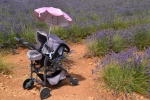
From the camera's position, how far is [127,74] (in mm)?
3668

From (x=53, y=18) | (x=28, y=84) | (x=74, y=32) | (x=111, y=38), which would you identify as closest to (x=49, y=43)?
(x=53, y=18)

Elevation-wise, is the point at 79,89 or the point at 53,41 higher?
the point at 53,41

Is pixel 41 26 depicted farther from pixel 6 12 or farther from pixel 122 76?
pixel 122 76

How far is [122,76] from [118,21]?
444cm

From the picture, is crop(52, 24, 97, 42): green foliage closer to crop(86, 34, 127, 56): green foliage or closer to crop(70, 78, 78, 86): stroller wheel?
crop(86, 34, 127, 56): green foliage

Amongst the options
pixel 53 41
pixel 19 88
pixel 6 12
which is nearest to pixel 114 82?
pixel 53 41

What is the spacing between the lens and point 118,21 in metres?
7.88

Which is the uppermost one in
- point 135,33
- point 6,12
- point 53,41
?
point 53,41

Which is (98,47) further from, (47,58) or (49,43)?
(47,58)

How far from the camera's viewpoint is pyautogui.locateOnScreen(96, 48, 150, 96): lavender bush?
A: 12.0 ft

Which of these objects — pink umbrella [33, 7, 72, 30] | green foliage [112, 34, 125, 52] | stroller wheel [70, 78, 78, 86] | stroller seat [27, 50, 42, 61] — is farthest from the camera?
green foliage [112, 34, 125, 52]

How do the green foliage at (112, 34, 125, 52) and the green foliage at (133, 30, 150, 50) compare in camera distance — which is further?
the green foliage at (133, 30, 150, 50)

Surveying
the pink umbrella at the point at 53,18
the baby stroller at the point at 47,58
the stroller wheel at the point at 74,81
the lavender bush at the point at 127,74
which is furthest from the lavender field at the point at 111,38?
the pink umbrella at the point at 53,18

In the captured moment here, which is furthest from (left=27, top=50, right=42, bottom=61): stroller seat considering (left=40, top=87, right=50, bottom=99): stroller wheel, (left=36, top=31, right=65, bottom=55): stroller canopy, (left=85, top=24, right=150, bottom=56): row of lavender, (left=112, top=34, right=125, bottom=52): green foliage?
(left=112, top=34, right=125, bottom=52): green foliage
